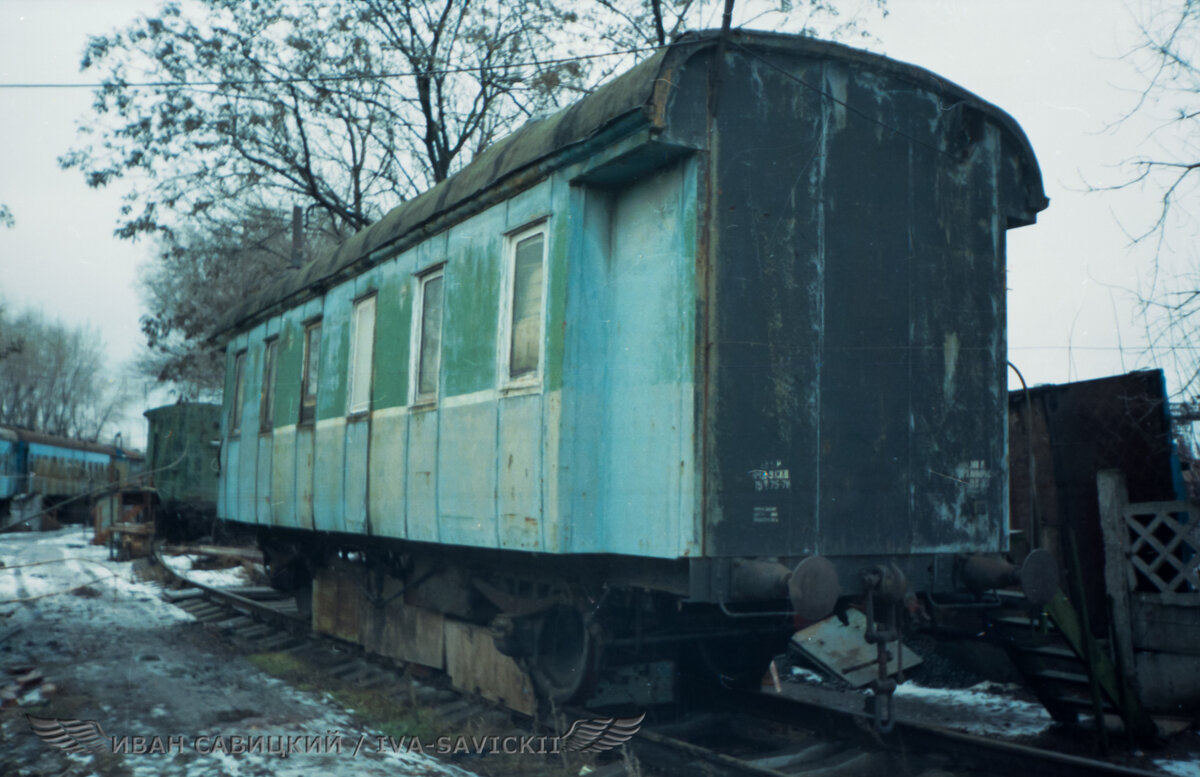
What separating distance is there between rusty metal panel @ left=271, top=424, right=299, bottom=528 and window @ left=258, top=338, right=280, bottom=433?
367 mm

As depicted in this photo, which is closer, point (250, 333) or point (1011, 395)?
point (1011, 395)

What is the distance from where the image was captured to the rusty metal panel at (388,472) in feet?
25.6

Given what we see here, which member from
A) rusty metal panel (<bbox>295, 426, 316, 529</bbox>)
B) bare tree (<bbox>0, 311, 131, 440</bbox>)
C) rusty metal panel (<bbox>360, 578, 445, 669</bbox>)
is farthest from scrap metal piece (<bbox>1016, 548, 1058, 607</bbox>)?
bare tree (<bbox>0, 311, 131, 440</bbox>)

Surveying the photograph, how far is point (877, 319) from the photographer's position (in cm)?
571

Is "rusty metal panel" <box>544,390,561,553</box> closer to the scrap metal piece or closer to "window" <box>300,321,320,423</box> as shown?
the scrap metal piece

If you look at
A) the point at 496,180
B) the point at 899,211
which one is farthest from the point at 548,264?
the point at 899,211

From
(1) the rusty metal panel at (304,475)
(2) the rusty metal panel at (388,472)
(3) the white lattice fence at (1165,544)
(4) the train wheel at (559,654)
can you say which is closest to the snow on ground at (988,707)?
(3) the white lattice fence at (1165,544)

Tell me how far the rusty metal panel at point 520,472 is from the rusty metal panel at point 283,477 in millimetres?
4647

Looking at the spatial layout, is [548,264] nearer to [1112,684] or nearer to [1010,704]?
[1112,684]

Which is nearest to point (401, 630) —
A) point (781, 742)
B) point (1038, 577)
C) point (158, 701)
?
point (158, 701)

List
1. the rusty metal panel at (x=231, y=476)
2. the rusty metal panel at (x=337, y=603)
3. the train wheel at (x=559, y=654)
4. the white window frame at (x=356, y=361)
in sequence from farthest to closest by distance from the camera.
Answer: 1. the rusty metal panel at (x=231, y=476)
2. the rusty metal panel at (x=337, y=603)
3. the white window frame at (x=356, y=361)
4. the train wheel at (x=559, y=654)

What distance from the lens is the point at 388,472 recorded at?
26.4 feet

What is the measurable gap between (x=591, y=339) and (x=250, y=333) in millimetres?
7957

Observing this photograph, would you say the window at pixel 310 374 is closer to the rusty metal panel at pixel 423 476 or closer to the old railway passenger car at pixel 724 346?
the rusty metal panel at pixel 423 476
